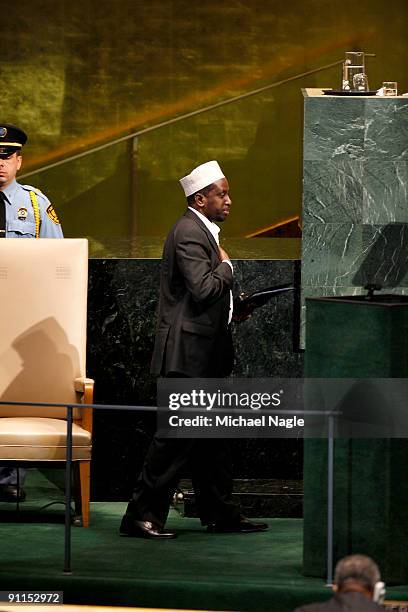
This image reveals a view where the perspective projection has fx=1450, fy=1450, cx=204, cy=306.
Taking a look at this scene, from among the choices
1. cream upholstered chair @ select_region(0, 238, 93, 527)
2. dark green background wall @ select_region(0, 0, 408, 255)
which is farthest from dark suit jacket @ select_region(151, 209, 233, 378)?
dark green background wall @ select_region(0, 0, 408, 255)

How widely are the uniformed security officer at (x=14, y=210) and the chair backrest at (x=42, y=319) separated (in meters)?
0.42

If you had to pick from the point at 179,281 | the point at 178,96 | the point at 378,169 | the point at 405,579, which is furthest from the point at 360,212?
the point at 178,96

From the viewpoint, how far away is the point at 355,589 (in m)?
3.19

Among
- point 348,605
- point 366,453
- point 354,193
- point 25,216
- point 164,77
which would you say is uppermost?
point 164,77

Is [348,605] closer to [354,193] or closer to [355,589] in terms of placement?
[355,589]

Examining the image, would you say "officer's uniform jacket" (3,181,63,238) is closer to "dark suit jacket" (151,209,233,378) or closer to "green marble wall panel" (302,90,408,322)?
"dark suit jacket" (151,209,233,378)

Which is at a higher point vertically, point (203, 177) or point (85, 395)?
point (203, 177)

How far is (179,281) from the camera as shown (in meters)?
5.17

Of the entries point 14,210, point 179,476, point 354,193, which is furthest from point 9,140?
point 179,476

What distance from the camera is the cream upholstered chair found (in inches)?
215

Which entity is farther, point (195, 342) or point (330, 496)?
point (195, 342)

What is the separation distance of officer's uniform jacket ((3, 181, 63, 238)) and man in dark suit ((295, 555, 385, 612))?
301 centimetres

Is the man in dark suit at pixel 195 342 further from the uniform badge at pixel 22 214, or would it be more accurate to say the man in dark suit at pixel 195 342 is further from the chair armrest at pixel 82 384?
the uniform badge at pixel 22 214

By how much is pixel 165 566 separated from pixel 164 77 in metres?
6.11
